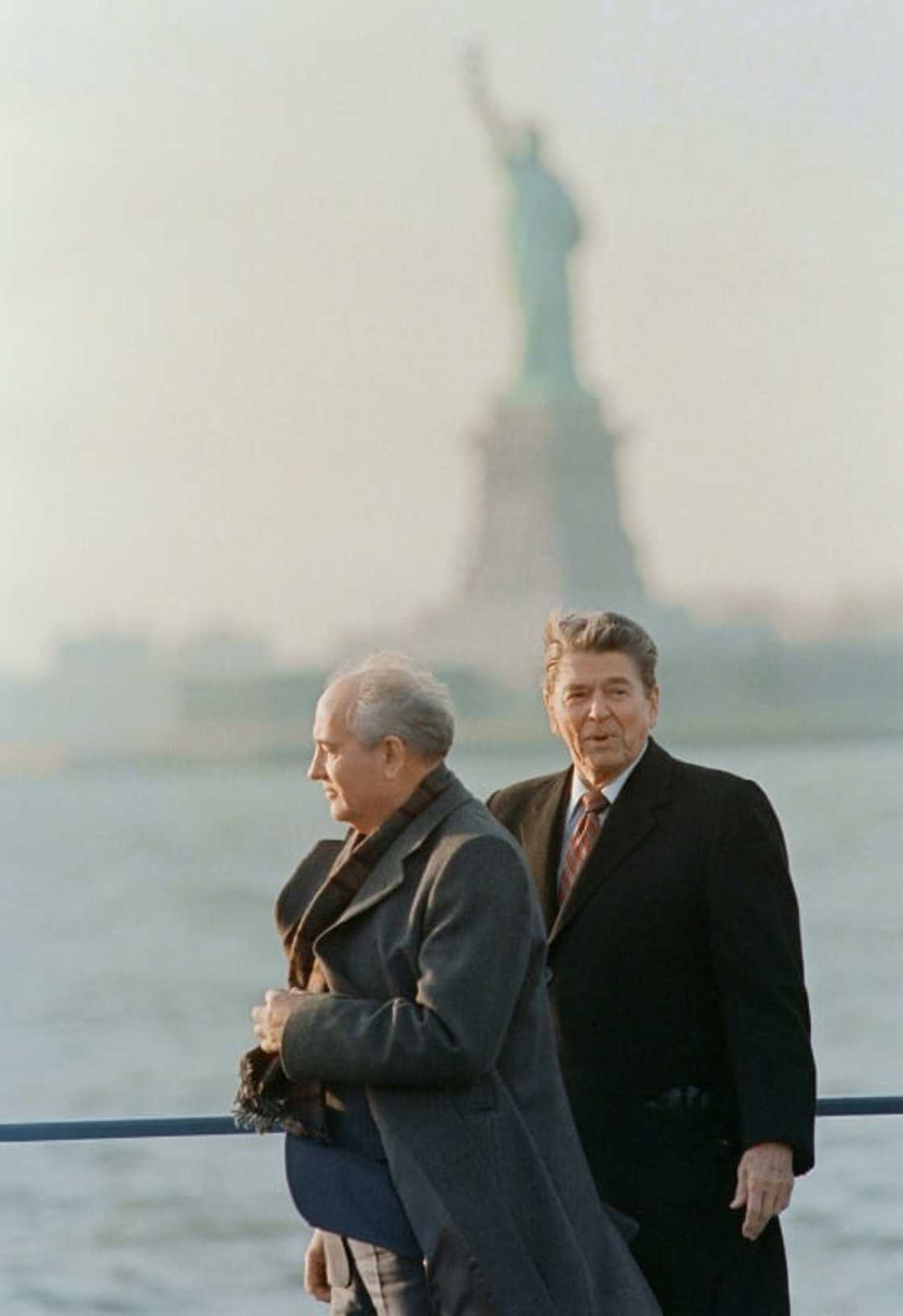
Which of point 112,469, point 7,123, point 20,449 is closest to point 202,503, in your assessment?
point 112,469

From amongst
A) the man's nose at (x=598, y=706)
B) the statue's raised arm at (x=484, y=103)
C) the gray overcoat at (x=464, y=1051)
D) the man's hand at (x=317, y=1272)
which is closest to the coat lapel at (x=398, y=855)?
the gray overcoat at (x=464, y=1051)

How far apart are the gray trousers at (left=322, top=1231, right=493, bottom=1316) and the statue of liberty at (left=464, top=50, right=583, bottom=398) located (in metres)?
10.8

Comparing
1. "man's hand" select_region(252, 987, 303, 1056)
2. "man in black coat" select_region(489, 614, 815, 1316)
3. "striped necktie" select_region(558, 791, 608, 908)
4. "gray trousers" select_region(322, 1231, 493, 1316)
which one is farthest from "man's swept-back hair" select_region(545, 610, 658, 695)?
"gray trousers" select_region(322, 1231, 493, 1316)

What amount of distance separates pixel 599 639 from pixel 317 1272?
0.64 metres

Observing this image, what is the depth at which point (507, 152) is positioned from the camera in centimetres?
1247

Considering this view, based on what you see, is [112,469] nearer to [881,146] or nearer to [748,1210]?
[881,146]

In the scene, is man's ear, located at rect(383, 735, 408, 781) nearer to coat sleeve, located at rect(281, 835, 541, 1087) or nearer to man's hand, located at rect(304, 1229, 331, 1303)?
coat sleeve, located at rect(281, 835, 541, 1087)

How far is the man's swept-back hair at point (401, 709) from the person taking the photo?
6.31 ft

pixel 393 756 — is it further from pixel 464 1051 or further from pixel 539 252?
pixel 539 252

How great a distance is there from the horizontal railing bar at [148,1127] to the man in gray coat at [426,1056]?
1.32ft

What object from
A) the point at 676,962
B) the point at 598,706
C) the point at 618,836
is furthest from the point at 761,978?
the point at 598,706

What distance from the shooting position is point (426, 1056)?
5.99 ft

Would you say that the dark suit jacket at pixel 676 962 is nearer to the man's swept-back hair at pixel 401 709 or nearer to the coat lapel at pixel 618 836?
the coat lapel at pixel 618 836

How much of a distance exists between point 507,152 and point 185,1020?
5.79 metres
